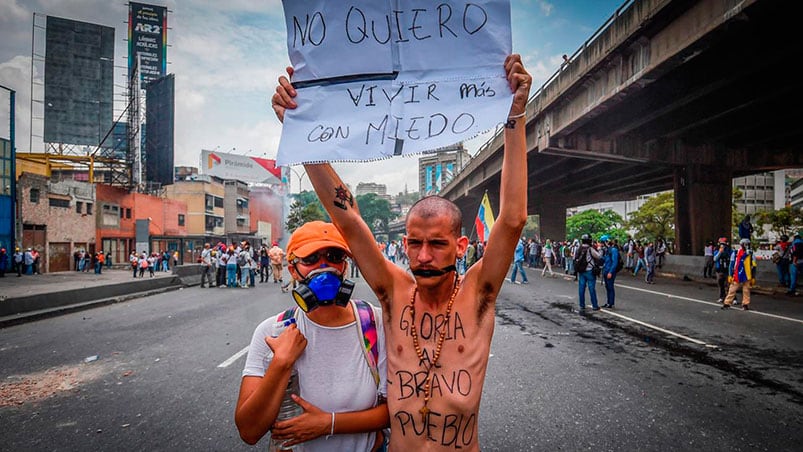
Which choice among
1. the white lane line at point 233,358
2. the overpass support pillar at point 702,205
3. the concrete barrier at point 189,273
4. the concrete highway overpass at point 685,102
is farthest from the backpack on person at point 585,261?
the concrete barrier at point 189,273

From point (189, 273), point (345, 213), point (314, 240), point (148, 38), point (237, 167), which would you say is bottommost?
point (189, 273)

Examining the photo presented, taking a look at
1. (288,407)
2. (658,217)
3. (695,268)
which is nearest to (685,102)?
(695,268)

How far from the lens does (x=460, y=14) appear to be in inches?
72.5

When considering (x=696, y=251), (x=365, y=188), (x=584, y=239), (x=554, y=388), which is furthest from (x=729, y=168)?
(x=365, y=188)

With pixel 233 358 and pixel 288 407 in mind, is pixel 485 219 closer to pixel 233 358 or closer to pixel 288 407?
pixel 233 358

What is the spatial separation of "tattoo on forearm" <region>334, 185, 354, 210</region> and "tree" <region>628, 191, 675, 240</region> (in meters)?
44.1

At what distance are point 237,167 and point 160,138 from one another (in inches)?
1128

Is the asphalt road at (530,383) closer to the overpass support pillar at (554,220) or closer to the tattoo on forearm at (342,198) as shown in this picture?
the tattoo on forearm at (342,198)

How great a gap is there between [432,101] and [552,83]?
18.8 metres

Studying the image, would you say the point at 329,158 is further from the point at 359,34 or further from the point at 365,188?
the point at 365,188

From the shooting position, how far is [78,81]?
41.1 meters

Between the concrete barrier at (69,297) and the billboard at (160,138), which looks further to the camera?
the billboard at (160,138)

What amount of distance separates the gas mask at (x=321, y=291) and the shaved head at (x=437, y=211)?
0.39m

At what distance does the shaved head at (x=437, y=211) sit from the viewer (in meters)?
1.87
